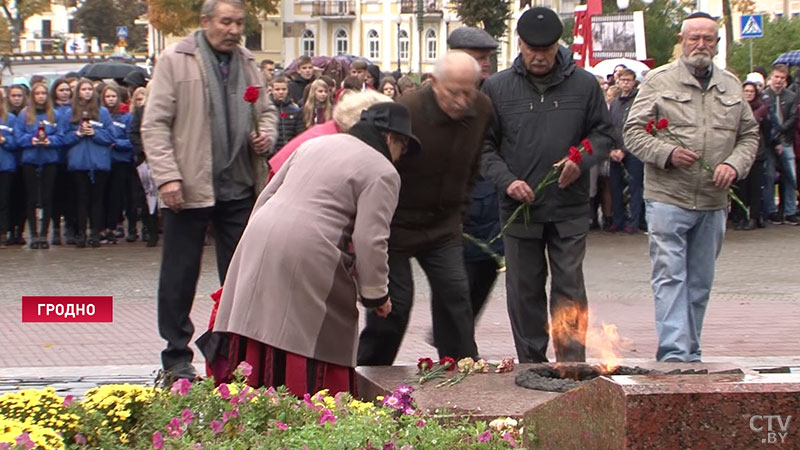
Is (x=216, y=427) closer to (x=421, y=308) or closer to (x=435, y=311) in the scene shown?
(x=435, y=311)

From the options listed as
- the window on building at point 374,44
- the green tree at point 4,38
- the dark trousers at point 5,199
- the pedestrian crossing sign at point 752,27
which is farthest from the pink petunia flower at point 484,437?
the window on building at point 374,44

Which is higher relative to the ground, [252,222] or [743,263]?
[252,222]

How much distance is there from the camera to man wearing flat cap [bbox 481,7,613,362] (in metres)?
8.11

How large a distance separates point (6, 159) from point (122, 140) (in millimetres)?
1249

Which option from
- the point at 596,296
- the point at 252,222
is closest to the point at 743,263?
the point at 596,296

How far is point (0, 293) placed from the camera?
12695 millimetres

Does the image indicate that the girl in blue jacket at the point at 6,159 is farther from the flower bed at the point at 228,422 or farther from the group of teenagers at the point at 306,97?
the flower bed at the point at 228,422

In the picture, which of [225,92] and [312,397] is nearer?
[312,397]

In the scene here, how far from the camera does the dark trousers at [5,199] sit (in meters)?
15.5

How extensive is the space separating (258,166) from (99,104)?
26.0 feet

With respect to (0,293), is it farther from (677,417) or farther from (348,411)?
(677,417)

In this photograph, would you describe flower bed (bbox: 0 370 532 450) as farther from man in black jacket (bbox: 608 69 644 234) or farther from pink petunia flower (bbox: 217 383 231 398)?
man in black jacket (bbox: 608 69 644 234)

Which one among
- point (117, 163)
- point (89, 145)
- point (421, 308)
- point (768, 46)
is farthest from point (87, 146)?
point (768, 46)

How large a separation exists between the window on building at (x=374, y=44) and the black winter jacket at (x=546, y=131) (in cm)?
8370
